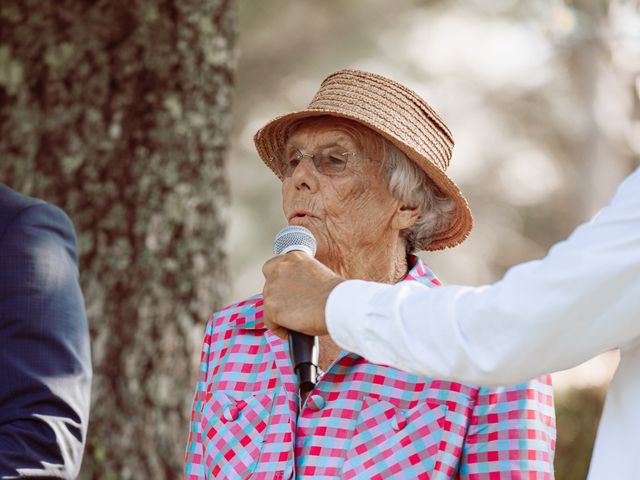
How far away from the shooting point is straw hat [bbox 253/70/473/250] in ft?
9.70

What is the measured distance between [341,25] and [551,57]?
19.4 feet

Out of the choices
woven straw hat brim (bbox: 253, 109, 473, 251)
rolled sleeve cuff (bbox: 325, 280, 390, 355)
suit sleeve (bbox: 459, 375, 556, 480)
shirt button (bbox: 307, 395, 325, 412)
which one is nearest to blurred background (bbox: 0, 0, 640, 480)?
woven straw hat brim (bbox: 253, 109, 473, 251)

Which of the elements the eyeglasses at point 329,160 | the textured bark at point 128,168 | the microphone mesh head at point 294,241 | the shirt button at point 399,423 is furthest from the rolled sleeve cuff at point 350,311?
the textured bark at point 128,168

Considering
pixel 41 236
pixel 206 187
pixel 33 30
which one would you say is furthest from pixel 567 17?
pixel 41 236

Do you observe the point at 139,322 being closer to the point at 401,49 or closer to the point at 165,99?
the point at 165,99

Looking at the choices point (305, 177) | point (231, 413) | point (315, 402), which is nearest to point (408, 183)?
point (305, 177)

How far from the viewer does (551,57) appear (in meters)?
19.8

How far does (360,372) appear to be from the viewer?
281cm

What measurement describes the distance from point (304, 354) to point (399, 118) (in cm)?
91

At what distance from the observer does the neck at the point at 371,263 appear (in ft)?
9.85

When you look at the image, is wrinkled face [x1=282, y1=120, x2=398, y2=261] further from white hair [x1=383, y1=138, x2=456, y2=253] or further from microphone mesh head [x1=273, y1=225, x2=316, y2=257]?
→ microphone mesh head [x1=273, y1=225, x2=316, y2=257]

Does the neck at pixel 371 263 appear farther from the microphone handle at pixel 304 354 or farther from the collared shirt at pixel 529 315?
the collared shirt at pixel 529 315

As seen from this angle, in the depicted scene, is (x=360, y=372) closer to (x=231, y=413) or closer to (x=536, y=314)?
(x=231, y=413)

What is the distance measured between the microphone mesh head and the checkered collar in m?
0.46
